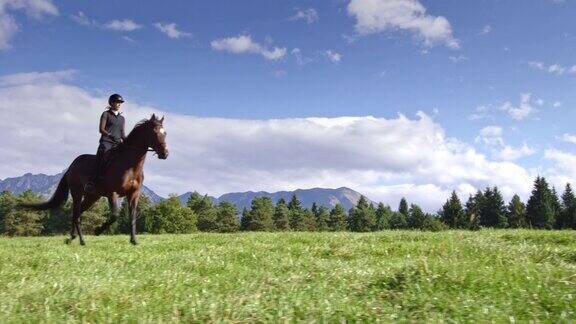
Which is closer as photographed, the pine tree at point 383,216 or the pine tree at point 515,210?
the pine tree at point 515,210

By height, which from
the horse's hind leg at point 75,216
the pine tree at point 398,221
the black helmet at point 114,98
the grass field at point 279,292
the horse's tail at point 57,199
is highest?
the black helmet at point 114,98

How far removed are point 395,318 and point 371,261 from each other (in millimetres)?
6807

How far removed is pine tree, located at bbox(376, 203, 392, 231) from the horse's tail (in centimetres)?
14706

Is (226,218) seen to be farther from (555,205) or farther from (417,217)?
(555,205)

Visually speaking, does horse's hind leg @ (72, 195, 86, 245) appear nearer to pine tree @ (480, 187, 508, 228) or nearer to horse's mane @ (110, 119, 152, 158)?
horse's mane @ (110, 119, 152, 158)

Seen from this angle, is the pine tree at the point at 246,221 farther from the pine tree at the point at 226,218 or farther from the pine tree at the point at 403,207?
the pine tree at the point at 403,207

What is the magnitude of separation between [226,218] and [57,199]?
116m

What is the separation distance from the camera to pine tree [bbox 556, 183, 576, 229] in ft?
358

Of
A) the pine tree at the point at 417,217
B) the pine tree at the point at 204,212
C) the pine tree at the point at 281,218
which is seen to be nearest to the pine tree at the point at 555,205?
the pine tree at the point at 417,217

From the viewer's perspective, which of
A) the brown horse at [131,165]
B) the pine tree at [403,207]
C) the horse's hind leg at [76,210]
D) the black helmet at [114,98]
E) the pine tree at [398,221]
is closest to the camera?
the brown horse at [131,165]

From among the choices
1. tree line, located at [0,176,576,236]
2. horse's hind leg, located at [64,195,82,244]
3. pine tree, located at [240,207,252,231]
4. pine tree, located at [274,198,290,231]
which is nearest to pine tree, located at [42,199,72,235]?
tree line, located at [0,176,576,236]

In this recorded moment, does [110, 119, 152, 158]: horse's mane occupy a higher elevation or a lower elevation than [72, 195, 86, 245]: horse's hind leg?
higher

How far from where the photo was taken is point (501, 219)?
12850 cm

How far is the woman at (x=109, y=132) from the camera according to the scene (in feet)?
63.3
